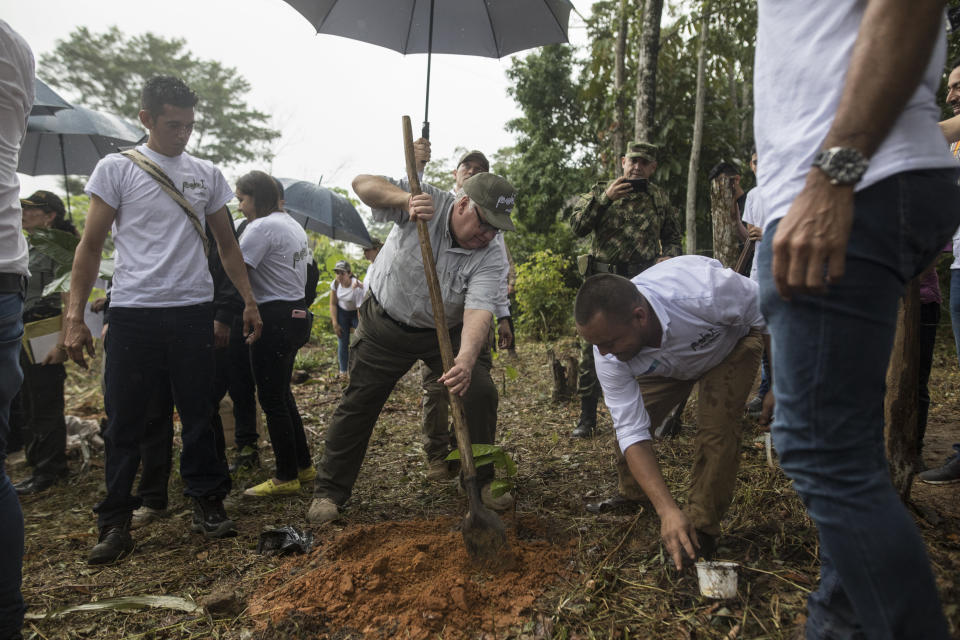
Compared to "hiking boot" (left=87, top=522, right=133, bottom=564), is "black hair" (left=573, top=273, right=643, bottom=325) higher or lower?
higher

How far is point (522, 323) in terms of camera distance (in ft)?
39.8

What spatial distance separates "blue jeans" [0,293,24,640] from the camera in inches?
72.5

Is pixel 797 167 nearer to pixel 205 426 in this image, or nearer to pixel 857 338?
pixel 857 338

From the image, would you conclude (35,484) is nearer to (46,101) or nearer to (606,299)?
(46,101)

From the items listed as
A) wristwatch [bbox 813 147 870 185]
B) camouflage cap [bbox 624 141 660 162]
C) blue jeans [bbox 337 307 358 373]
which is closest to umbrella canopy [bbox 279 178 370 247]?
blue jeans [bbox 337 307 358 373]

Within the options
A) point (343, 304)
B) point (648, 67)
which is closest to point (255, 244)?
point (343, 304)

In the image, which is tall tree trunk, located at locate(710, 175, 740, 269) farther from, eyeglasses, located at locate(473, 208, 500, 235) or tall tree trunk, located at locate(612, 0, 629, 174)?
tall tree trunk, located at locate(612, 0, 629, 174)


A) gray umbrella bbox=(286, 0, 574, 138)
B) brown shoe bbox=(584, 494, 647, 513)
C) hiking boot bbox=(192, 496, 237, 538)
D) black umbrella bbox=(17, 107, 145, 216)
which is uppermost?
gray umbrella bbox=(286, 0, 574, 138)

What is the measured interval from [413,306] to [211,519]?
1555mm

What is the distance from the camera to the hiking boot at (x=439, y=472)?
392cm

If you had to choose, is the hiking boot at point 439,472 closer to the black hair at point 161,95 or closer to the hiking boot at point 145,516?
the hiking boot at point 145,516

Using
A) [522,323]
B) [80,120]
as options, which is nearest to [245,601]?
[80,120]

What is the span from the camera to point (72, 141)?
215 inches

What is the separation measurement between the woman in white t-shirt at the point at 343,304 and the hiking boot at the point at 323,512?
5.06 metres
